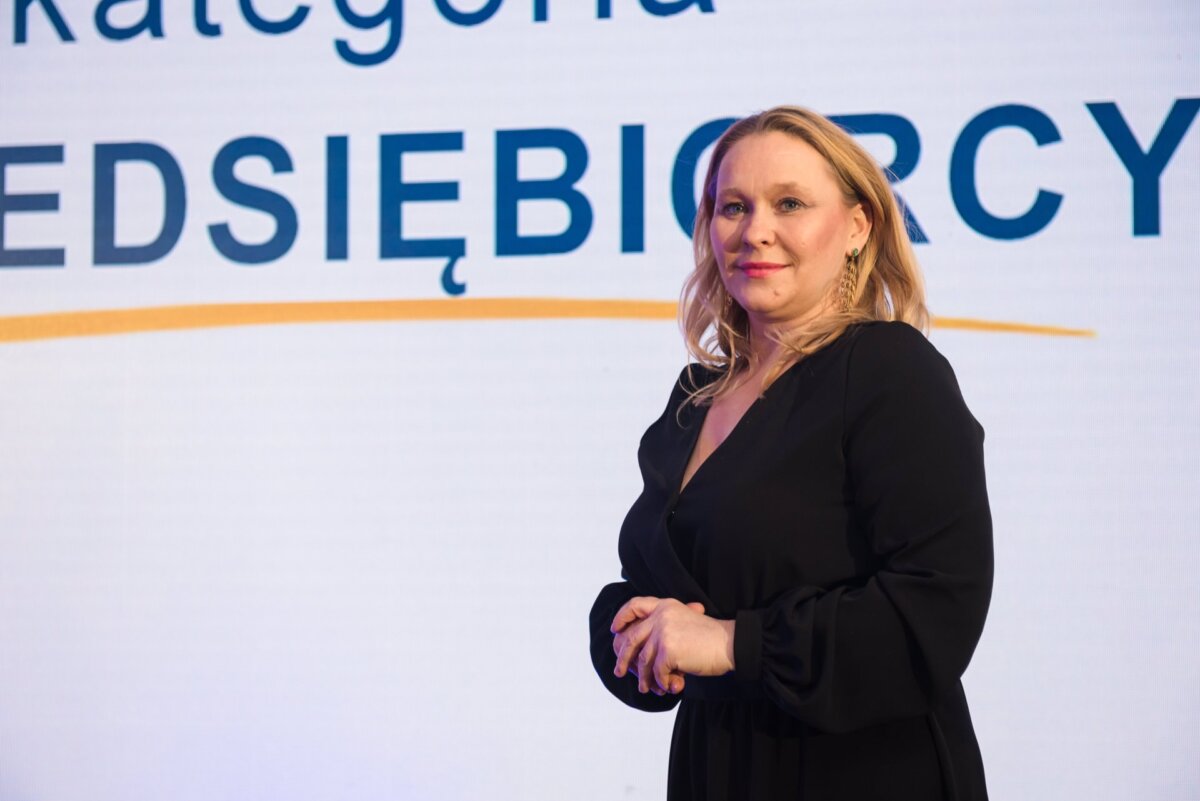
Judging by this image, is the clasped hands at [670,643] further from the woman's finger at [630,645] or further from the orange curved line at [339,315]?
the orange curved line at [339,315]

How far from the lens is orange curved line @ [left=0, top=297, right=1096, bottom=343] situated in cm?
286

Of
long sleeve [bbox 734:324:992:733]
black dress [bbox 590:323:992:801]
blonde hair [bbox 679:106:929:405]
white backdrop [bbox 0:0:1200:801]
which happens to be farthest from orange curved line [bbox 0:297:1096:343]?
long sleeve [bbox 734:324:992:733]

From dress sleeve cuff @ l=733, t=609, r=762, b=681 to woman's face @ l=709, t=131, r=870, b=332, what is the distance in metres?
0.35

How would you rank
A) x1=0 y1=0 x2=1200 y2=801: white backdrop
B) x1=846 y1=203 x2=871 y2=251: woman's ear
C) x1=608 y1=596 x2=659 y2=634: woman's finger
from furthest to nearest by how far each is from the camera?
x1=0 y1=0 x2=1200 y2=801: white backdrop
x1=846 y1=203 x2=871 y2=251: woman's ear
x1=608 y1=596 x2=659 y2=634: woman's finger

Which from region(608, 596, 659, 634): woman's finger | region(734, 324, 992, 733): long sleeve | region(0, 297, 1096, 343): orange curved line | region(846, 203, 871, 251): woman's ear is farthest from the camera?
region(0, 297, 1096, 343): orange curved line

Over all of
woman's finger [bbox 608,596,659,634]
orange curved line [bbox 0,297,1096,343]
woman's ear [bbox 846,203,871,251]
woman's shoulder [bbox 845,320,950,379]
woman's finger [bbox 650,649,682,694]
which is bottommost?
woman's finger [bbox 650,649,682,694]

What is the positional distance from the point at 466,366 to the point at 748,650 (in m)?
1.84

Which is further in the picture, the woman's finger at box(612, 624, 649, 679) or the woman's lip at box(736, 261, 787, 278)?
the woman's lip at box(736, 261, 787, 278)

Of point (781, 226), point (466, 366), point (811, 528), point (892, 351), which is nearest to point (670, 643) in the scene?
point (811, 528)

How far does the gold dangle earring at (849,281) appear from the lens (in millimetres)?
1368

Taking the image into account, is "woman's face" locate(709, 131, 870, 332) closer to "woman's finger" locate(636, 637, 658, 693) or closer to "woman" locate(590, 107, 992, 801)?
"woman" locate(590, 107, 992, 801)

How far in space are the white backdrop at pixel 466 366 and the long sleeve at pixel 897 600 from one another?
1669 millimetres

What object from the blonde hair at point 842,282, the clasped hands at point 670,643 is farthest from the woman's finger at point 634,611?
the blonde hair at point 842,282

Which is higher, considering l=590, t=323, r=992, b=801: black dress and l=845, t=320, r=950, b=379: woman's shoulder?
l=845, t=320, r=950, b=379: woman's shoulder
